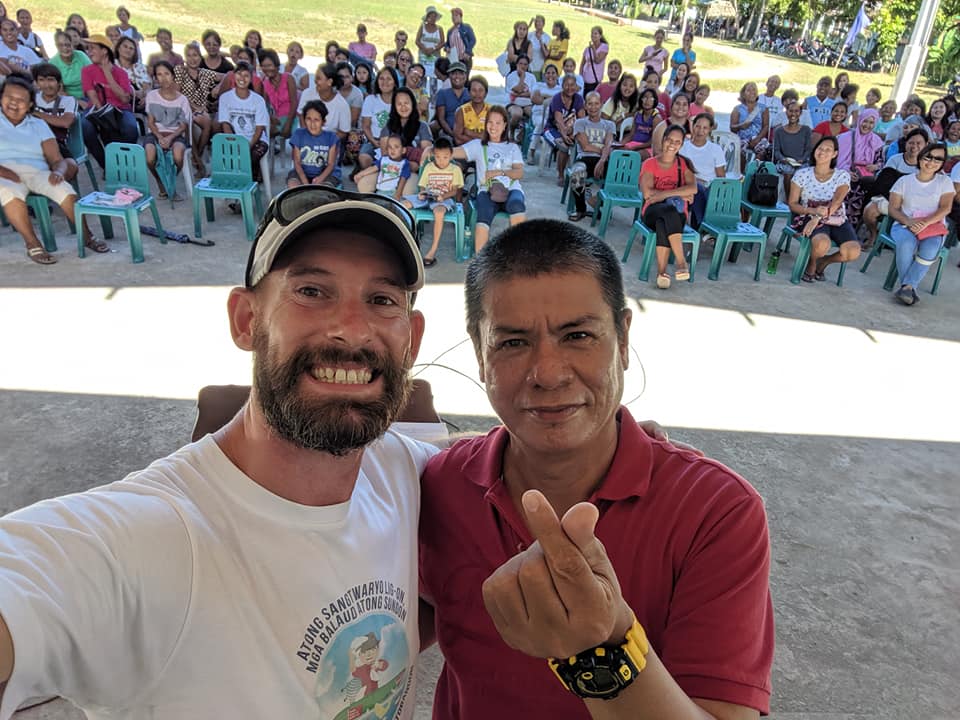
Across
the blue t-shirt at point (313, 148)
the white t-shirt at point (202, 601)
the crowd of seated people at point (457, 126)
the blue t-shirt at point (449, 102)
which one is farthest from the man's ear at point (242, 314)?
the blue t-shirt at point (449, 102)

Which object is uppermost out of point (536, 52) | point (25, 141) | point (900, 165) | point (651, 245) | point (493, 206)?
point (536, 52)

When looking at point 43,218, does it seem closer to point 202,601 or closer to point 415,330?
point 415,330

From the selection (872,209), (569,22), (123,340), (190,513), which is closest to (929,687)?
(190,513)

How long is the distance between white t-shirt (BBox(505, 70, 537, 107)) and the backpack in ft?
15.6

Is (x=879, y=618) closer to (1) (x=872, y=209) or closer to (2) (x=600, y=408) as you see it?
(2) (x=600, y=408)

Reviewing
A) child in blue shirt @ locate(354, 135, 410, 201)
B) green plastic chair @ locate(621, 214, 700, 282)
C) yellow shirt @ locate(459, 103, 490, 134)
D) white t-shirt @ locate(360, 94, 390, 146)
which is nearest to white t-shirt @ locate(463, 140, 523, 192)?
child in blue shirt @ locate(354, 135, 410, 201)

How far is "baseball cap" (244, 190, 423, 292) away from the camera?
4.39 feet

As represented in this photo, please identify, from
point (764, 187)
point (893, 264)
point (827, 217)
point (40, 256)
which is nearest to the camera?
point (40, 256)

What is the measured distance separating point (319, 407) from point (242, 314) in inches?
13.3

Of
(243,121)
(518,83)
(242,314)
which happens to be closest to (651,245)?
(243,121)

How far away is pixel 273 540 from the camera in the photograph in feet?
3.92

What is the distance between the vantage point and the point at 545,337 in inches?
58.2

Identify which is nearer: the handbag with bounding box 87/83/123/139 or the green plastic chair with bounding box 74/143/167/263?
the green plastic chair with bounding box 74/143/167/263

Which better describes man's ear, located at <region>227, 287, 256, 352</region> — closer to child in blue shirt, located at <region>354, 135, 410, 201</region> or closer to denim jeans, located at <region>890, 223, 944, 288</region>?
child in blue shirt, located at <region>354, 135, 410, 201</region>
